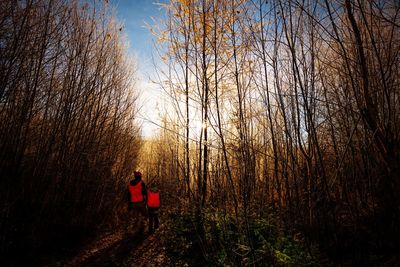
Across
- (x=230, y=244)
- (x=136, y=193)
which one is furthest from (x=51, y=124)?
(x=230, y=244)

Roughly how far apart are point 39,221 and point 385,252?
4.98 meters

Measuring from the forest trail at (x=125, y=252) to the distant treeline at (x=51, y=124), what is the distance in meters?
0.52

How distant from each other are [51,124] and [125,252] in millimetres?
2634

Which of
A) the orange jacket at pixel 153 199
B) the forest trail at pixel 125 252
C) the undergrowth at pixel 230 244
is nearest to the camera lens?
the undergrowth at pixel 230 244

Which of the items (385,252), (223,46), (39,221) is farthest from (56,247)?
(385,252)

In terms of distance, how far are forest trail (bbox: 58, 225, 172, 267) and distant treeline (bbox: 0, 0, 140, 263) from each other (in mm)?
523

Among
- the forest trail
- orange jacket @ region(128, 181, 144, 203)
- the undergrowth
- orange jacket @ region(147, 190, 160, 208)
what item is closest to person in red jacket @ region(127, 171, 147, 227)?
orange jacket @ region(128, 181, 144, 203)

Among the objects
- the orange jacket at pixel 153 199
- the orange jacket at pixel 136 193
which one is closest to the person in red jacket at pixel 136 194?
the orange jacket at pixel 136 193

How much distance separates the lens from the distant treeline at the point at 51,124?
287cm

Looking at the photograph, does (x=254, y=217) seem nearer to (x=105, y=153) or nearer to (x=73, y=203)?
(x=73, y=203)

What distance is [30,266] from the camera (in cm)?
314

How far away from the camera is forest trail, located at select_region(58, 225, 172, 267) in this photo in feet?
12.1

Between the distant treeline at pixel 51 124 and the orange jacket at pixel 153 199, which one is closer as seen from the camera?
the distant treeline at pixel 51 124

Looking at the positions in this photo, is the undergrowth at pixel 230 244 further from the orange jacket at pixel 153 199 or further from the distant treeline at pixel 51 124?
the distant treeline at pixel 51 124
